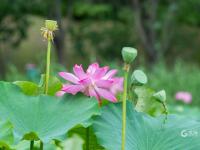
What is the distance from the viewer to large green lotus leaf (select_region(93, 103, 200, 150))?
3.15 ft

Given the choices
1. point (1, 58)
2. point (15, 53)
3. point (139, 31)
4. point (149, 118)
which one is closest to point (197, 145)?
point (149, 118)

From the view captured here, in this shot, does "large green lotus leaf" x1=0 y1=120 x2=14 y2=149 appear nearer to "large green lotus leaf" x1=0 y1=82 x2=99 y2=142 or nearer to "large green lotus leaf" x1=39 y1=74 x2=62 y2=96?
"large green lotus leaf" x1=0 y1=82 x2=99 y2=142

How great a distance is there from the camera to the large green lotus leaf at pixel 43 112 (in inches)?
37.9

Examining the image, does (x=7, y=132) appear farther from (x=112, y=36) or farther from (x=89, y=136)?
(x=112, y=36)

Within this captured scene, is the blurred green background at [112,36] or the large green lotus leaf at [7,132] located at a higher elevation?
the blurred green background at [112,36]

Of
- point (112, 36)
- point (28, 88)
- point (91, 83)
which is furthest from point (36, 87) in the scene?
point (112, 36)

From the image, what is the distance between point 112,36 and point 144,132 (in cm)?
1035

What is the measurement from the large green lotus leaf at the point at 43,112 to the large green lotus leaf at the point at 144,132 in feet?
0.10

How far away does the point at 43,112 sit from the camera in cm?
99

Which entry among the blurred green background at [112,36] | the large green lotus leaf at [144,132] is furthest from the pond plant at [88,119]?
the blurred green background at [112,36]

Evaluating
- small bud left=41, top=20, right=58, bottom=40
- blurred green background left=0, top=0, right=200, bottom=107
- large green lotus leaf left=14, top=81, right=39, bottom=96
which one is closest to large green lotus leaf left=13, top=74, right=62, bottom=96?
large green lotus leaf left=14, top=81, right=39, bottom=96

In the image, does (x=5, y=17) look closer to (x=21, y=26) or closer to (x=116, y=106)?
(x=21, y=26)

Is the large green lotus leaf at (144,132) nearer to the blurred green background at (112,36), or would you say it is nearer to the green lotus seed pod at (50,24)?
the green lotus seed pod at (50,24)

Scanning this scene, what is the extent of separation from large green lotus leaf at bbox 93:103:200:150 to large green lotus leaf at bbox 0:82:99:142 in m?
0.03
